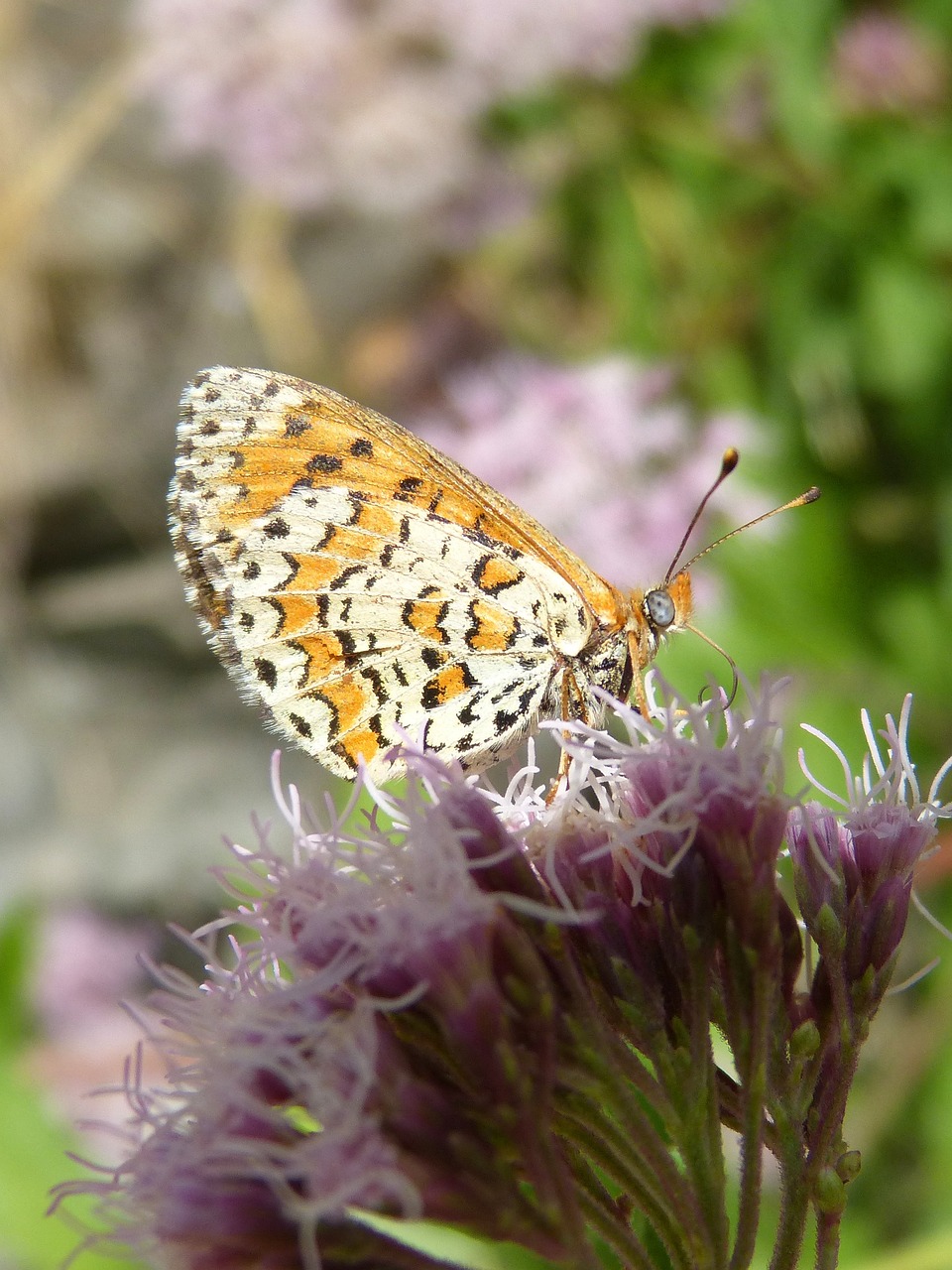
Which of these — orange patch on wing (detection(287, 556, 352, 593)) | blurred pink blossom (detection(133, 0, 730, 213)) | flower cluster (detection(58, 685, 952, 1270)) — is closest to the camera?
flower cluster (detection(58, 685, 952, 1270))

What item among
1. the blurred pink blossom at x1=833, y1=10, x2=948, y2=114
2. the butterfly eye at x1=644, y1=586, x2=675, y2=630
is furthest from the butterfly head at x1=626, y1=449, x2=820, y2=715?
the blurred pink blossom at x1=833, y1=10, x2=948, y2=114

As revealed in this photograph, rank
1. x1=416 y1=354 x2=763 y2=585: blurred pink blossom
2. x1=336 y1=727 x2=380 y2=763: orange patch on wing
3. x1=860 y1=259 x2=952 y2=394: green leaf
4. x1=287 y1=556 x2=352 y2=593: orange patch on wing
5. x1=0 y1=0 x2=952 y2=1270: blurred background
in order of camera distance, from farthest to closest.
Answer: x1=860 y1=259 x2=952 y2=394: green leaf, x1=0 y1=0 x2=952 y2=1270: blurred background, x1=416 y1=354 x2=763 y2=585: blurred pink blossom, x1=287 y1=556 x2=352 y2=593: orange patch on wing, x1=336 y1=727 x2=380 y2=763: orange patch on wing

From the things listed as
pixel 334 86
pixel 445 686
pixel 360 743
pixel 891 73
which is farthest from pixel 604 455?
pixel 334 86

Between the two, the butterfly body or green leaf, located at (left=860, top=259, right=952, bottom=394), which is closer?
the butterfly body

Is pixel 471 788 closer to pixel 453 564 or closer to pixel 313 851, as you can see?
pixel 313 851

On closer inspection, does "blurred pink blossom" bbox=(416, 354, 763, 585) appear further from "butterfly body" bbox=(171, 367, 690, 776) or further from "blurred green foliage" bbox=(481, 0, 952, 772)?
"butterfly body" bbox=(171, 367, 690, 776)

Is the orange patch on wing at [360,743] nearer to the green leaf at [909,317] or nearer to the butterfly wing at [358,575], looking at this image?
the butterfly wing at [358,575]

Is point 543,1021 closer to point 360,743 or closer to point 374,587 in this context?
point 360,743

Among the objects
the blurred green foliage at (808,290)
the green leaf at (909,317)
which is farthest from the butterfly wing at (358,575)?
the green leaf at (909,317)
